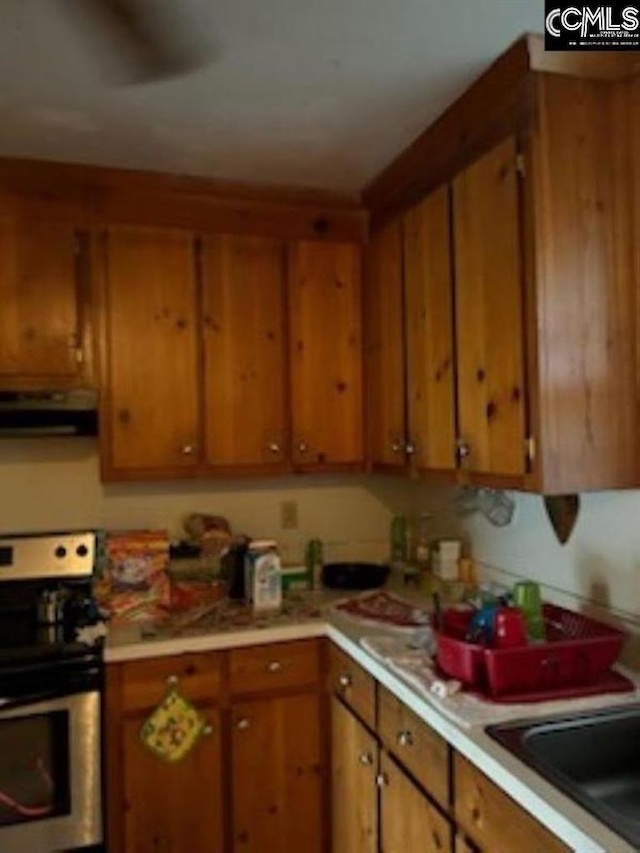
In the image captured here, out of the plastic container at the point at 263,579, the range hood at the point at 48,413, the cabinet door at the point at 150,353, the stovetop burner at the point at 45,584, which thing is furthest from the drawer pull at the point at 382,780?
the range hood at the point at 48,413

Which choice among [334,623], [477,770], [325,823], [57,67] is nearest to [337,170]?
[57,67]

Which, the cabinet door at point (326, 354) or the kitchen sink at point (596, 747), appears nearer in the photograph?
the kitchen sink at point (596, 747)

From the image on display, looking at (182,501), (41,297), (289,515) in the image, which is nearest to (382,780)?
(289,515)

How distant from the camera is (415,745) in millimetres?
1596

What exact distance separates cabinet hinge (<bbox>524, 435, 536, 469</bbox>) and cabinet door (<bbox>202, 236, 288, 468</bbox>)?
3.51 feet

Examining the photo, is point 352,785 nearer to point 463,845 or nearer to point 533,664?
point 463,845

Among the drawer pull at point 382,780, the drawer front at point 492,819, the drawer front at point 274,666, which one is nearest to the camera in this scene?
the drawer front at point 492,819

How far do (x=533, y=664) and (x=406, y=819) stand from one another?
53cm

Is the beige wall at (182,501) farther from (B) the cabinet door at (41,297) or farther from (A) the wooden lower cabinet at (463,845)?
(A) the wooden lower cabinet at (463,845)

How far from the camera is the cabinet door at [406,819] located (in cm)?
149

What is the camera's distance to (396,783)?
5.60ft

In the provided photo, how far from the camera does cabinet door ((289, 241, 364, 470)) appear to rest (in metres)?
2.49

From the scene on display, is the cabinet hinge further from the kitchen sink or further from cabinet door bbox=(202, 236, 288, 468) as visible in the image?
cabinet door bbox=(202, 236, 288, 468)

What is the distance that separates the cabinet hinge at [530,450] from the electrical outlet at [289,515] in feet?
4.27
